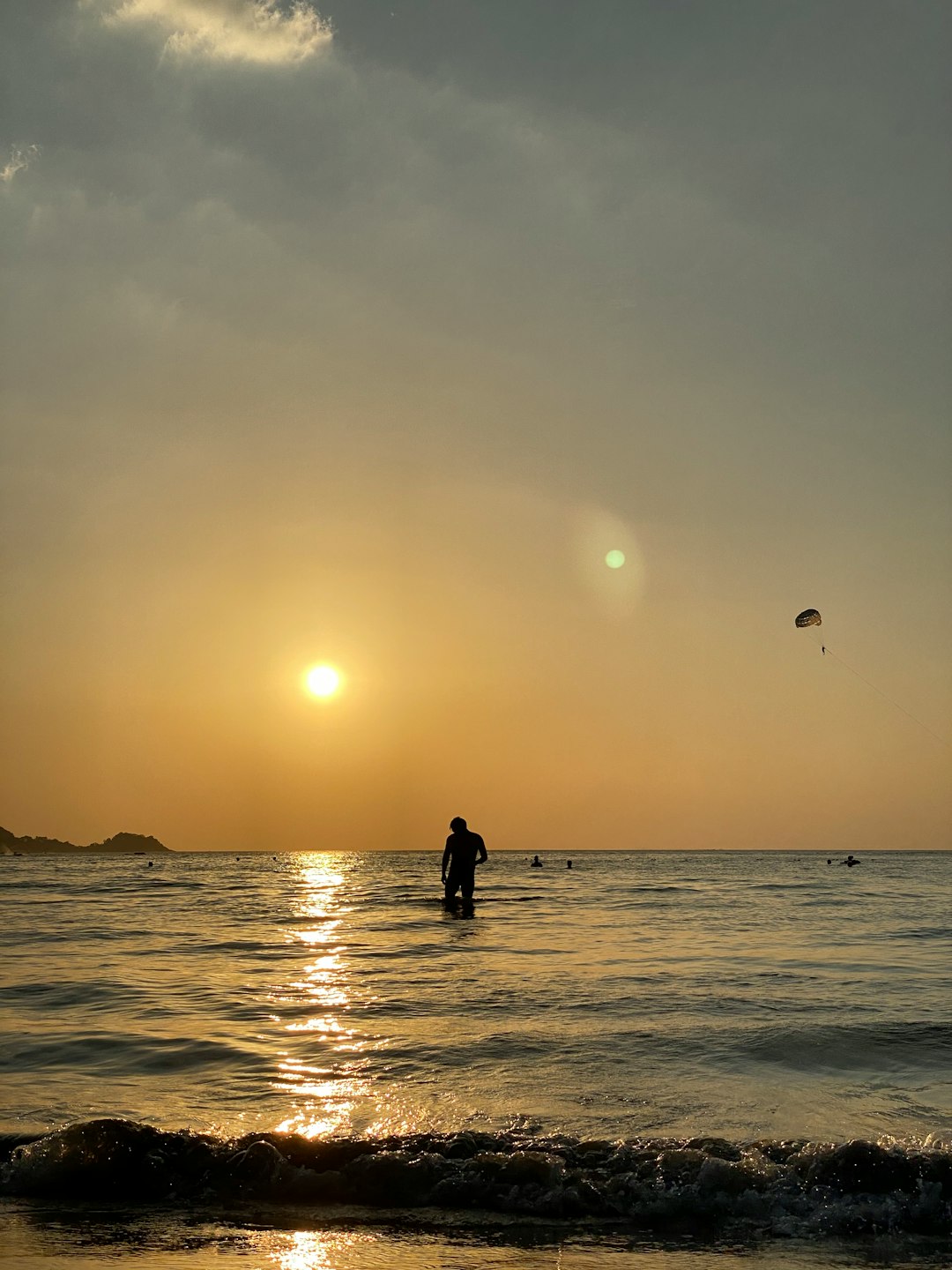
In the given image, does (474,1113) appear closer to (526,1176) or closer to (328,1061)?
(526,1176)

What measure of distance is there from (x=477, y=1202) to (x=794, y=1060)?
150 inches

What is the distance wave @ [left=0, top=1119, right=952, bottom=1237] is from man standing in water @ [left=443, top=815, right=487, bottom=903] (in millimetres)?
15291

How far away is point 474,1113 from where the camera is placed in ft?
20.7

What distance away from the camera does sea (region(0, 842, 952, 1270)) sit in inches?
185

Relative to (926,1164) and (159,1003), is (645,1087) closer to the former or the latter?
(926,1164)

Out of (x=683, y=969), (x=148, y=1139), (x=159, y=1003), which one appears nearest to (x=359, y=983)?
(x=159, y=1003)

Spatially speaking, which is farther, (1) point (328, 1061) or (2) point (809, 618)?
(2) point (809, 618)

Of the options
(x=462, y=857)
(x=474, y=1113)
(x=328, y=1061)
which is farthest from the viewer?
(x=462, y=857)

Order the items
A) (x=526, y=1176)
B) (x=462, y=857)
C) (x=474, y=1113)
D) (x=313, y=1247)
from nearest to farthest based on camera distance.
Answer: (x=313, y=1247)
(x=526, y=1176)
(x=474, y=1113)
(x=462, y=857)

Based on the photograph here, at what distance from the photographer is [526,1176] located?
5.24 meters

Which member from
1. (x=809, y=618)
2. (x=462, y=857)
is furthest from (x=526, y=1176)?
(x=809, y=618)

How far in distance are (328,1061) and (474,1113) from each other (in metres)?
1.90

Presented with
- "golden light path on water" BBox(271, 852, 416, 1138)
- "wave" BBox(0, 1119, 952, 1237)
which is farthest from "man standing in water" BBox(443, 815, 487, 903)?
"wave" BBox(0, 1119, 952, 1237)

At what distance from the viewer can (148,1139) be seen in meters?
5.61
